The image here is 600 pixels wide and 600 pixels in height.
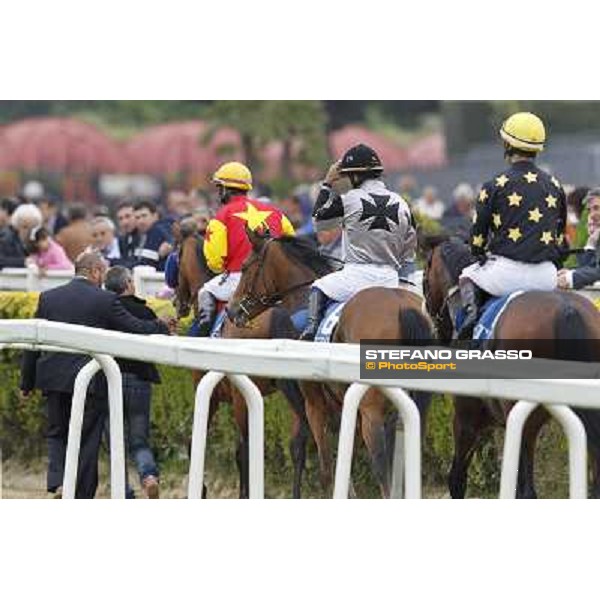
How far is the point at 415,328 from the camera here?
9.28 meters

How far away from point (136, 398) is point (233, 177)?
1.50 metres

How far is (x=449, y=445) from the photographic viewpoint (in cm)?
1078

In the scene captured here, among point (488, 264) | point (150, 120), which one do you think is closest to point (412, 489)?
point (488, 264)

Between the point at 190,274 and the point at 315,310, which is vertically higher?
the point at 190,274

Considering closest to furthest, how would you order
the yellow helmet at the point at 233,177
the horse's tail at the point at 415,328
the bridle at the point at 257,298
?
1. the horse's tail at the point at 415,328
2. the bridle at the point at 257,298
3. the yellow helmet at the point at 233,177

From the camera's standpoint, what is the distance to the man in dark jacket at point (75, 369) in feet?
32.1

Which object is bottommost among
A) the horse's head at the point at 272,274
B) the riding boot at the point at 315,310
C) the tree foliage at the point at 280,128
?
the riding boot at the point at 315,310

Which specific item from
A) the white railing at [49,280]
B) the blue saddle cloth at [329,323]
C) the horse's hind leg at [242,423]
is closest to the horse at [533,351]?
the blue saddle cloth at [329,323]

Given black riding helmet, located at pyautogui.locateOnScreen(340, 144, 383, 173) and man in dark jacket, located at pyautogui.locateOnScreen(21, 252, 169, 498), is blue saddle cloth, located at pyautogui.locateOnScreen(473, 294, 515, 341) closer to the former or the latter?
black riding helmet, located at pyautogui.locateOnScreen(340, 144, 383, 173)

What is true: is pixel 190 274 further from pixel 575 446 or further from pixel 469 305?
pixel 575 446

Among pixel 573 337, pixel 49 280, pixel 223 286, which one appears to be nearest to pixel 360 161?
pixel 573 337

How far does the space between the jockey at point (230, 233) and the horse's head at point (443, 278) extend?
1.17 metres

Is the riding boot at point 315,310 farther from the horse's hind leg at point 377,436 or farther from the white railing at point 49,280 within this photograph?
the white railing at point 49,280

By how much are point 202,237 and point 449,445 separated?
216cm
